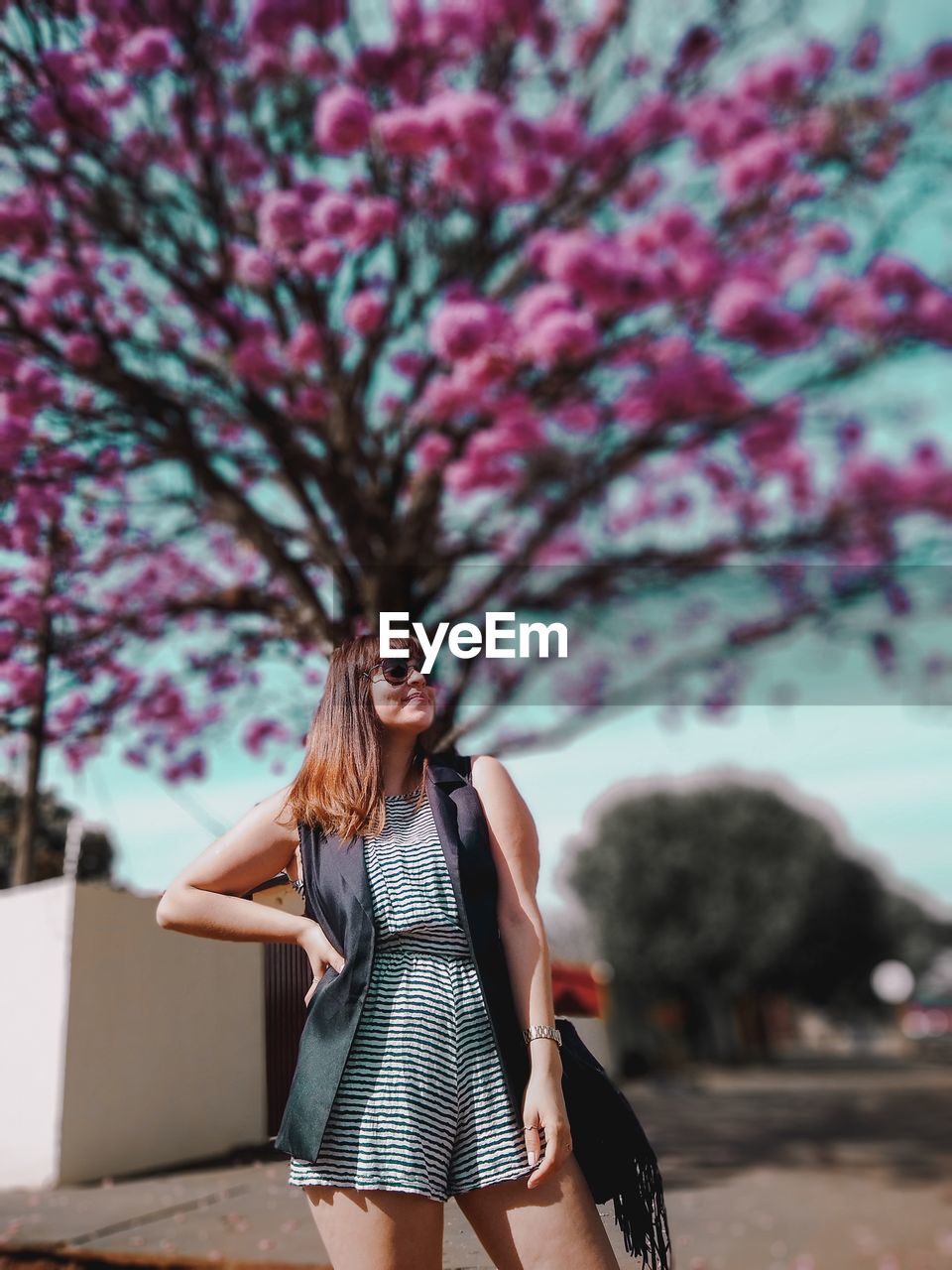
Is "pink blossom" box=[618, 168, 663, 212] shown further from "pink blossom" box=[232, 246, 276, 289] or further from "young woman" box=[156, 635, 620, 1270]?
"young woman" box=[156, 635, 620, 1270]

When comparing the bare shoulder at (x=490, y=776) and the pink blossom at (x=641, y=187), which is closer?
the bare shoulder at (x=490, y=776)

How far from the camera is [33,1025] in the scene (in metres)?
5.77

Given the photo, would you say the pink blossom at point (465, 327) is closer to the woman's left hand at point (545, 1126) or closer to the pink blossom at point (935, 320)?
the pink blossom at point (935, 320)

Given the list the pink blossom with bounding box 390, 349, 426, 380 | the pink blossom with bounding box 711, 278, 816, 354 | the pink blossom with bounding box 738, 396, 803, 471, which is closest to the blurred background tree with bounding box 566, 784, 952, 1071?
the pink blossom with bounding box 390, 349, 426, 380

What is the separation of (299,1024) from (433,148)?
3.94 meters

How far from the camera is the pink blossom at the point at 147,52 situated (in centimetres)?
532

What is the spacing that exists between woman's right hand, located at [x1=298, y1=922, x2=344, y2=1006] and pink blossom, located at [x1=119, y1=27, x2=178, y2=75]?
513cm

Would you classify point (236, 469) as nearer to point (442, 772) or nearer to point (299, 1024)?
point (299, 1024)

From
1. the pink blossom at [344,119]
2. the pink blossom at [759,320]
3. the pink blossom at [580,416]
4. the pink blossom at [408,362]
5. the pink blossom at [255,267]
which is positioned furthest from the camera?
the pink blossom at [408,362]

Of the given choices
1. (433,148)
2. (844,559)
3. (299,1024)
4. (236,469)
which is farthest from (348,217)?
(299,1024)

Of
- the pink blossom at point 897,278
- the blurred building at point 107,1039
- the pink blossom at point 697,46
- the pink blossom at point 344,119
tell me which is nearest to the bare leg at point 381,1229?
the blurred building at point 107,1039

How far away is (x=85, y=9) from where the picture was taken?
532cm

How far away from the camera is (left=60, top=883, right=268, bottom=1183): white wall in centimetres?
368

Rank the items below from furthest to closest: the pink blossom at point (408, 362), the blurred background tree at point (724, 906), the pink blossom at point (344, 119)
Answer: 1. the blurred background tree at point (724, 906)
2. the pink blossom at point (408, 362)
3. the pink blossom at point (344, 119)
